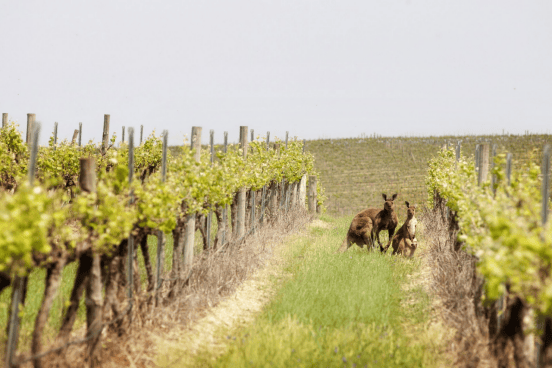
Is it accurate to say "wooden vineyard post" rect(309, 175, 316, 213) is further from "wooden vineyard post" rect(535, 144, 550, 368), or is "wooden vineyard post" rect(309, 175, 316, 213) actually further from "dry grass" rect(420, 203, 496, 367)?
"wooden vineyard post" rect(535, 144, 550, 368)

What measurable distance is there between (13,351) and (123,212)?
150cm

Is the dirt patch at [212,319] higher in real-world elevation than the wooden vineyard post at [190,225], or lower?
lower

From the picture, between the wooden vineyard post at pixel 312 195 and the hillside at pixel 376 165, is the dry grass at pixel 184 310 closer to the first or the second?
the wooden vineyard post at pixel 312 195

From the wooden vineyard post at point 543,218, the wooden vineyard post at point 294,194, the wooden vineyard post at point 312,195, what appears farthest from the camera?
the wooden vineyard post at point 312,195

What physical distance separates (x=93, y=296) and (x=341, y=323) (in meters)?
3.47

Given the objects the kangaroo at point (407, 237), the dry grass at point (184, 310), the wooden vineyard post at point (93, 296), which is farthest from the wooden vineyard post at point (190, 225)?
the kangaroo at point (407, 237)

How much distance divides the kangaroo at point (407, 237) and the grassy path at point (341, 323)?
468 mm

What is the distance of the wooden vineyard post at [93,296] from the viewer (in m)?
4.95

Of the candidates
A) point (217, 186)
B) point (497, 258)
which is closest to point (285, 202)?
point (217, 186)

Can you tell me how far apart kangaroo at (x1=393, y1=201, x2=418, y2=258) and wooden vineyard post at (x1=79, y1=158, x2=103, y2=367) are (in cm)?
765

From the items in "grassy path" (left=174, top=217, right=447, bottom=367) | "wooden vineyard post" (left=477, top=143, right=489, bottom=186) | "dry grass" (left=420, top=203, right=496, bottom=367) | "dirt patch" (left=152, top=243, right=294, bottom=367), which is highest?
"wooden vineyard post" (left=477, top=143, right=489, bottom=186)

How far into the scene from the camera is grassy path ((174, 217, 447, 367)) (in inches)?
218

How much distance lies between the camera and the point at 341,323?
6.88 m

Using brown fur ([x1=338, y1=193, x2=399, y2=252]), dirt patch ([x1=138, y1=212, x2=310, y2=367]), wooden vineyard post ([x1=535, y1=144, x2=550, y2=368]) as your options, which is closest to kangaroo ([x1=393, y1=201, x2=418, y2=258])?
brown fur ([x1=338, y1=193, x2=399, y2=252])
